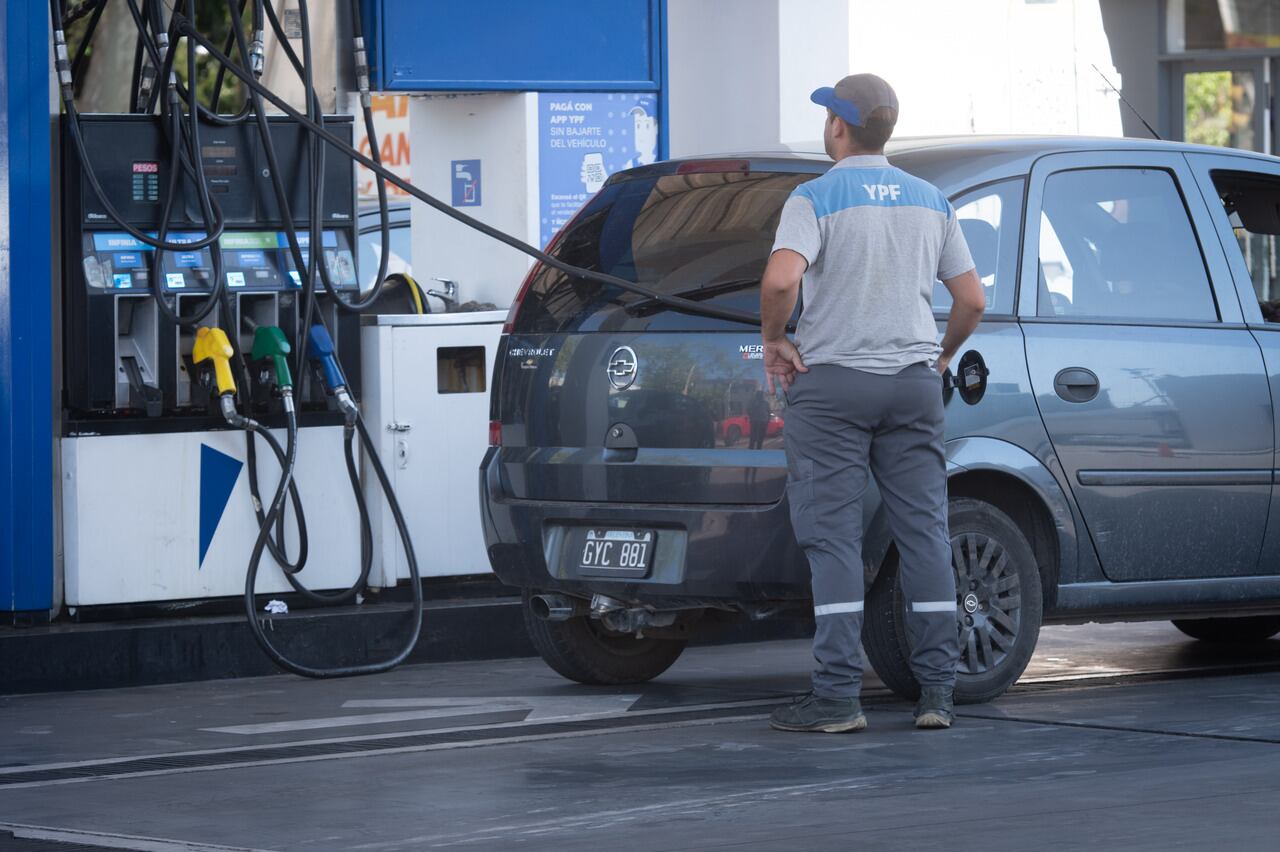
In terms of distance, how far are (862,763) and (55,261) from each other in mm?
3870

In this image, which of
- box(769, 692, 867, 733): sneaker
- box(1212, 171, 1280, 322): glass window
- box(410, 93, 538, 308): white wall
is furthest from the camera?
box(410, 93, 538, 308): white wall

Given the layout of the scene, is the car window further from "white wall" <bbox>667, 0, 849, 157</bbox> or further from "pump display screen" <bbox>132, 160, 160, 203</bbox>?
"white wall" <bbox>667, 0, 849, 157</bbox>

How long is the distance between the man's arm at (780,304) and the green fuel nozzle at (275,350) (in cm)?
256

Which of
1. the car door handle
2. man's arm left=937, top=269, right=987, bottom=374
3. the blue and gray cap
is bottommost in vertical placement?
the car door handle

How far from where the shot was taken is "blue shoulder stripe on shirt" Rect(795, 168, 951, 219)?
607 cm

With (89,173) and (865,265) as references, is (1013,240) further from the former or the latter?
(89,173)

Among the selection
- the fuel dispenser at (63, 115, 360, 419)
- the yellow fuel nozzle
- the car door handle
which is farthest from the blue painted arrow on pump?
the car door handle

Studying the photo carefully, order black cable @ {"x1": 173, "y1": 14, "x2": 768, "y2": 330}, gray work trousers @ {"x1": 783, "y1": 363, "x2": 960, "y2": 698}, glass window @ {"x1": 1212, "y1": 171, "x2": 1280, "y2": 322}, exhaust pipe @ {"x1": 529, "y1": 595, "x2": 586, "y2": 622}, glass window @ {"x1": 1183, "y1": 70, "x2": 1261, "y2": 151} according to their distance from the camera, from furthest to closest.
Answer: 1. glass window @ {"x1": 1183, "y1": 70, "x2": 1261, "y2": 151}
2. glass window @ {"x1": 1212, "y1": 171, "x2": 1280, "y2": 322}
3. exhaust pipe @ {"x1": 529, "y1": 595, "x2": 586, "y2": 622}
4. black cable @ {"x1": 173, "y1": 14, "x2": 768, "y2": 330}
5. gray work trousers @ {"x1": 783, "y1": 363, "x2": 960, "y2": 698}

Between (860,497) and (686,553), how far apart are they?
55cm

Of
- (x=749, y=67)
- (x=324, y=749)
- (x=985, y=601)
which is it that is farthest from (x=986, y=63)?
(x=324, y=749)

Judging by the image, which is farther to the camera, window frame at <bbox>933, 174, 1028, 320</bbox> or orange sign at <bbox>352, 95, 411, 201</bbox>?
orange sign at <bbox>352, 95, 411, 201</bbox>

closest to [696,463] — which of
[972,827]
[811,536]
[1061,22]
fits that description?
[811,536]

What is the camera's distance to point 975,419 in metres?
6.44

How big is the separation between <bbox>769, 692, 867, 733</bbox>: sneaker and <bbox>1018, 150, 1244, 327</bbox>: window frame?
1330 mm
